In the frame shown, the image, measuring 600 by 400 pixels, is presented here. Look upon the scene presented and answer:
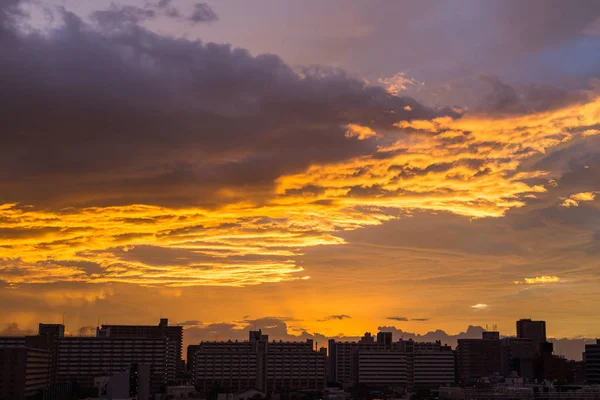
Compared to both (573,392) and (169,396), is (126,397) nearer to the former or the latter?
(169,396)

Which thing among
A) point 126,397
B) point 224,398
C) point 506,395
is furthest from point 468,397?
point 126,397

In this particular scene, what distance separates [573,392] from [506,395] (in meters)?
20.4

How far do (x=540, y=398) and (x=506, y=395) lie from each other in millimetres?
8274

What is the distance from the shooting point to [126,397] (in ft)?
554

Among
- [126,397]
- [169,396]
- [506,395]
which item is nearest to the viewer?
[126,397]

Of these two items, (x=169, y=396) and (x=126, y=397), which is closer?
(x=126, y=397)

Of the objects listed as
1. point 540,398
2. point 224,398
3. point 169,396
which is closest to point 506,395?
point 540,398

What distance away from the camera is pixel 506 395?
184 meters

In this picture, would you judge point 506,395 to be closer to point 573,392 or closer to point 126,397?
point 573,392

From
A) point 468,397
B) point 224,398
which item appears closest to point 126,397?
point 224,398

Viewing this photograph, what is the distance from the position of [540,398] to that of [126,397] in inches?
3811

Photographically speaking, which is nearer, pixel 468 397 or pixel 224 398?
pixel 224 398

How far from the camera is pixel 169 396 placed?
197000 mm

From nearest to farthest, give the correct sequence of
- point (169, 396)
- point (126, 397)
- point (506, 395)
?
point (126, 397)
point (506, 395)
point (169, 396)
